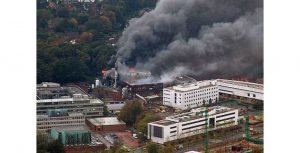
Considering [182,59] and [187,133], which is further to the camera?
[182,59]

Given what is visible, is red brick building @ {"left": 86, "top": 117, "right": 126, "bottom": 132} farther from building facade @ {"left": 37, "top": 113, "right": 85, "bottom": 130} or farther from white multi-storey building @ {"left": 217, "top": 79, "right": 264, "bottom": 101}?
white multi-storey building @ {"left": 217, "top": 79, "right": 264, "bottom": 101}

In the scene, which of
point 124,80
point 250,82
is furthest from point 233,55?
point 124,80

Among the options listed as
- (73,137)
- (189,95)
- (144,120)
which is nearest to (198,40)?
(189,95)

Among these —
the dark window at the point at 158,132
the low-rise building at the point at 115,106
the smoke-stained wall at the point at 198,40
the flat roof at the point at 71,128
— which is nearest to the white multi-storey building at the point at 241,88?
the smoke-stained wall at the point at 198,40

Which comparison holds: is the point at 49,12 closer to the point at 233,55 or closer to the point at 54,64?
the point at 54,64

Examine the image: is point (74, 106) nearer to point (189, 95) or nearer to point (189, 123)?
point (189, 95)

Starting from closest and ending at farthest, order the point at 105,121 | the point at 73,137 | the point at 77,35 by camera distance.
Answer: the point at 73,137 < the point at 105,121 < the point at 77,35

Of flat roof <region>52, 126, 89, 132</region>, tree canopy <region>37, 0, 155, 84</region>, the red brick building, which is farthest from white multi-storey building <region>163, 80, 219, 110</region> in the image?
tree canopy <region>37, 0, 155, 84</region>
